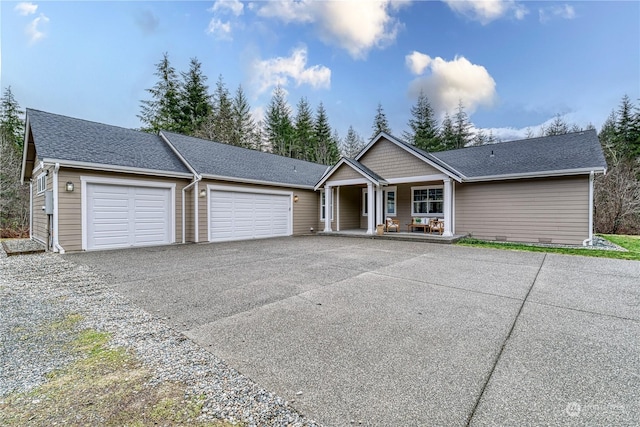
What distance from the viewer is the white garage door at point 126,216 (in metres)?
9.10

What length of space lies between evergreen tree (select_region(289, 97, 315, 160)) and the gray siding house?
16.8 metres

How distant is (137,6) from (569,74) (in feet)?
70.8

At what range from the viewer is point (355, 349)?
284 centimetres

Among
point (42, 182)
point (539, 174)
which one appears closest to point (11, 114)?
point (42, 182)

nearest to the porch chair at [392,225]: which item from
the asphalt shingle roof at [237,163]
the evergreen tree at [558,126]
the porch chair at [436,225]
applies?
the porch chair at [436,225]

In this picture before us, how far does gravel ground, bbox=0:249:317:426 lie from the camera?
200 cm

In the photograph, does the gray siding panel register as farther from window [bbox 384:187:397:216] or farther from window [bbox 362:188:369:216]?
window [bbox 362:188:369:216]

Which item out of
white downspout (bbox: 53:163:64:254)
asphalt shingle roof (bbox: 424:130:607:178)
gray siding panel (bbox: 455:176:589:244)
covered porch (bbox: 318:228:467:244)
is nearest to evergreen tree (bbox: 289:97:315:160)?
asphalt shingle roof (bbox: 424:130:607:178)

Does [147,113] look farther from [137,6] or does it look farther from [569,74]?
A: [569,74]

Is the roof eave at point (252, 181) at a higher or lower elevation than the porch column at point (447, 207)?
higher

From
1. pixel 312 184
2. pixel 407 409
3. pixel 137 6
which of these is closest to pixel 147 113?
pixel 137 6

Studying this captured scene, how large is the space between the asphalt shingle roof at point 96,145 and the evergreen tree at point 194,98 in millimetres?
15467

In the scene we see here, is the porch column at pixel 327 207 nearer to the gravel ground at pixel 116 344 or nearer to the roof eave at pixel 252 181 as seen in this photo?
the roof eave at pixel 252 181

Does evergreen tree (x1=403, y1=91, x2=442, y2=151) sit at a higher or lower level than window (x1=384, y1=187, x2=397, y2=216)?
higher
